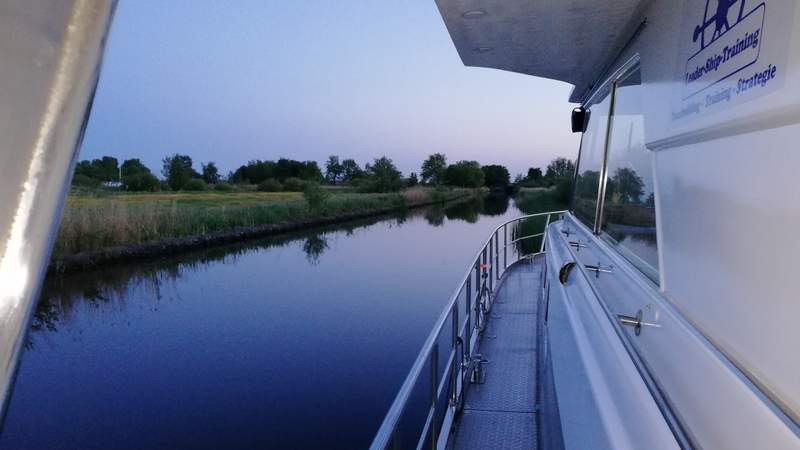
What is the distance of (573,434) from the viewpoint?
1.57 m

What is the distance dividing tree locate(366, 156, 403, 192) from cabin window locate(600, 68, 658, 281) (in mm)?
53482

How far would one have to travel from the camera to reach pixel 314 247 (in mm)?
20859

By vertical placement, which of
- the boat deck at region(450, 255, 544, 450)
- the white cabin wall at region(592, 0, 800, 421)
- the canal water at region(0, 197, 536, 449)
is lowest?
the canal water at region(0, 197, 536, 449)

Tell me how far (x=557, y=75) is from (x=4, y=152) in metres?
4.79

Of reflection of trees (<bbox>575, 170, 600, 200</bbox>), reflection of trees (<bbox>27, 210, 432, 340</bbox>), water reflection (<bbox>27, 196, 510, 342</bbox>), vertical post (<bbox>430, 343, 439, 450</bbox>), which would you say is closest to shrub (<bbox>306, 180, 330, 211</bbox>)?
water reflection (<bbox>27, 196, 510, 342</bbox>)

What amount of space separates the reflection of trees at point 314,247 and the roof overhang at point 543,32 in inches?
556

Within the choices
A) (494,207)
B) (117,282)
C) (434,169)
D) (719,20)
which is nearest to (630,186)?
(719,20)

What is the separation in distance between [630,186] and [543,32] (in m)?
1.55

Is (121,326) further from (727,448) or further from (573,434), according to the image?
(727,448)

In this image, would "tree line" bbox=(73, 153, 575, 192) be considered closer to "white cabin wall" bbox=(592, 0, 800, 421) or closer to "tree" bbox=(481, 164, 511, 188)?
"tree" bbox=(481, 164, 511, 188)

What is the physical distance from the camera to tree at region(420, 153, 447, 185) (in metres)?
75.9

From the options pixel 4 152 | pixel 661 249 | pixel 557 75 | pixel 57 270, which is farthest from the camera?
pixel 57 270

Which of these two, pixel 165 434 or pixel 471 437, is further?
pixel 165 434

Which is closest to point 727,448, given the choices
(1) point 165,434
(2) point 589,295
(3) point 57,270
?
(2) point 589,295
